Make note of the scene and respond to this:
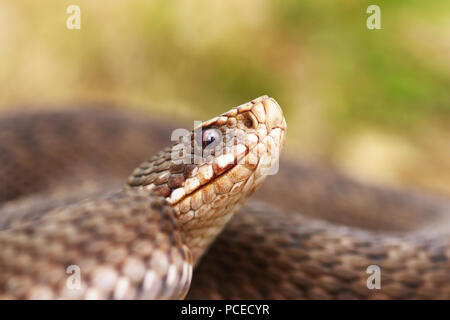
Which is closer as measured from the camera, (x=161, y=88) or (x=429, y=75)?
Answer: (x=429, y=75)

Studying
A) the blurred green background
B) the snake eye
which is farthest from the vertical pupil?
the blurred green background

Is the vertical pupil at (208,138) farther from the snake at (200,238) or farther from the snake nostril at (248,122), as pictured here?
the snake nostril at (248,122)

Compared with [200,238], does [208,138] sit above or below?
above

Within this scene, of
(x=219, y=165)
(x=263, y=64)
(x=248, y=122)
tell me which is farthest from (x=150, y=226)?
(x=263, y=64)

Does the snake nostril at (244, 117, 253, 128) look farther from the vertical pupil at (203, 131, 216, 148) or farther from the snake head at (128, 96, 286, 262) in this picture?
the vertical pupil at (203, 131, 216, 148)

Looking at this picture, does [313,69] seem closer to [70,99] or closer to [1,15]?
[70,99]

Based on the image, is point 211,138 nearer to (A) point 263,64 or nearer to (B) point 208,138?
(B) point 208,138

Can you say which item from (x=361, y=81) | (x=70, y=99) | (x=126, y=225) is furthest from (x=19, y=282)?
(x=361, y=81)
